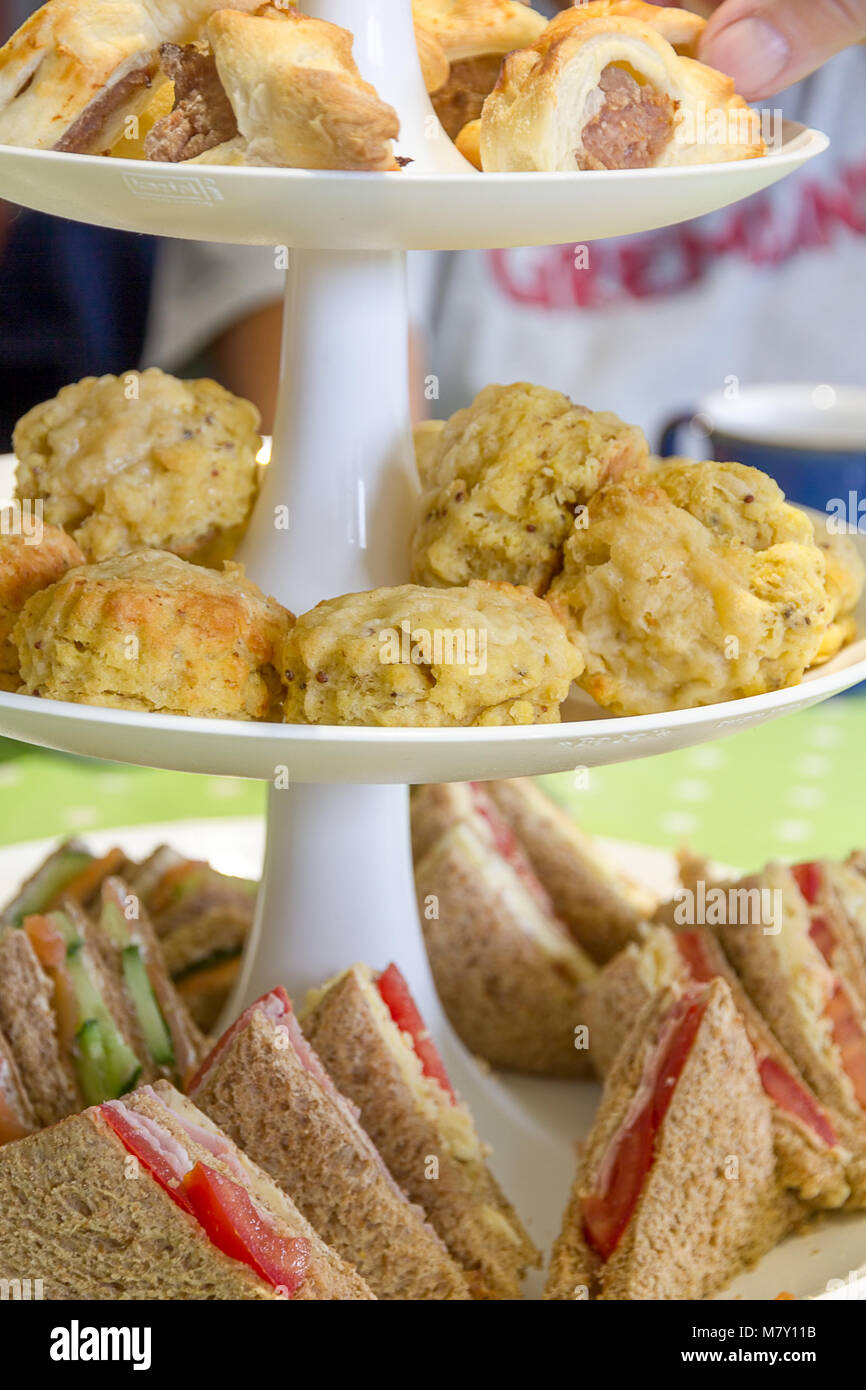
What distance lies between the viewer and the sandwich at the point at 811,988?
2.07m

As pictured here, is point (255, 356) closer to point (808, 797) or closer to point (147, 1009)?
point (808, 797)

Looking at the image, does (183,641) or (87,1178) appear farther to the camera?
(87,1178)

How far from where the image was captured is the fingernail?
164 centimetres

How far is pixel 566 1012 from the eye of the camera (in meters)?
2.37

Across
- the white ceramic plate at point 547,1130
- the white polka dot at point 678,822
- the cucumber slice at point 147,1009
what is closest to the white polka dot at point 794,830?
the white polka dot at point 678,822

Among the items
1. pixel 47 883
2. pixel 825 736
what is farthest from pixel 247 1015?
pixel 825 736

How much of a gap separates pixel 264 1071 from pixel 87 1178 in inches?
10.4

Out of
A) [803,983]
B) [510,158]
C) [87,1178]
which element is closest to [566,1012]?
[803,983]

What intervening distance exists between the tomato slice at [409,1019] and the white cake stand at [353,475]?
0.30 ft

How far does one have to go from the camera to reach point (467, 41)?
163 cm

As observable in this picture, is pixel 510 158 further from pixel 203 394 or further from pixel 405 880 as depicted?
pixel 405 880

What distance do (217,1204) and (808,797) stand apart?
7.36 ft

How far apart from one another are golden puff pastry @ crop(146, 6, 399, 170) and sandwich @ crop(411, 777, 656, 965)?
56.4 inches

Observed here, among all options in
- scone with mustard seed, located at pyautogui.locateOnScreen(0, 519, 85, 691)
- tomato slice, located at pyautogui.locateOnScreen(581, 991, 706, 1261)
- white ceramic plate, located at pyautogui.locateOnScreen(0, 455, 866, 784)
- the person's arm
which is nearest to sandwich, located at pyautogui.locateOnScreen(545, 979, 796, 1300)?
tomato slice, located at pyautogui.locateOnScreen(581, 991, 706, 1261)
